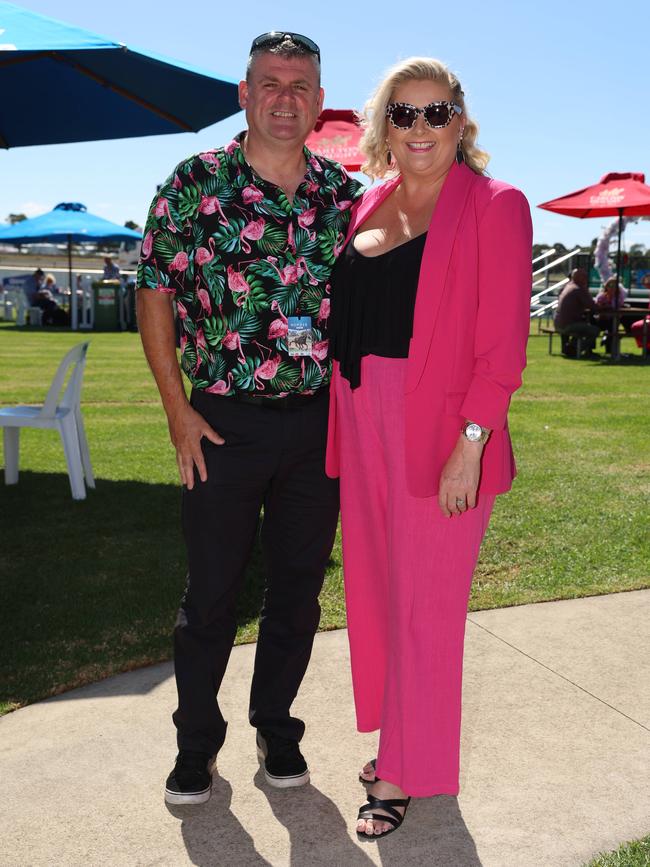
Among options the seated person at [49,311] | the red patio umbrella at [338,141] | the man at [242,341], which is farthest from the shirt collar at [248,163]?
the seated person at [49,311]

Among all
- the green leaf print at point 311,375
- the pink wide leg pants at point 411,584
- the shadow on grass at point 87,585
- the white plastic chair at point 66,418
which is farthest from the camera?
the white plastic chair at point 66,418

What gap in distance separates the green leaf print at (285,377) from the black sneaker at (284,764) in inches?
44.2

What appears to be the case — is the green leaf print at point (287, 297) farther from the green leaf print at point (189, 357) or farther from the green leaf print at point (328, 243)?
the green leaf print at point (189, 357)

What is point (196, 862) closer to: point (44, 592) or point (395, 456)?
point (395, 456)

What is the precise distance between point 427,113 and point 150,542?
3639 mm

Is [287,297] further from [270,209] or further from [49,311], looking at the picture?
[49,311]

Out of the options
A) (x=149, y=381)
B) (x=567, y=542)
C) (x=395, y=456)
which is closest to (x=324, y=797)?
(x=395, y=456)

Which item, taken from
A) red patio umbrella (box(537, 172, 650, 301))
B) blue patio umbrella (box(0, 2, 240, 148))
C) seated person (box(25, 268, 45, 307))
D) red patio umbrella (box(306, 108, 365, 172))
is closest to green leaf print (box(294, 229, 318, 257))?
blue patio umbrella (box(0, 2, 240, 148))

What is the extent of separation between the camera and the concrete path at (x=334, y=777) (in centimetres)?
261

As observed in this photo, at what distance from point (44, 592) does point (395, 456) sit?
267 centimetres

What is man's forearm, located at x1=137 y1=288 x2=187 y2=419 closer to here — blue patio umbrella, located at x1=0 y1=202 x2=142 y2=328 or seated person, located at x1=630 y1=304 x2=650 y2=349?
seated person, located at x1=630 y1=304 x2=650 y2=349

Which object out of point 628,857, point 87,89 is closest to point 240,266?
point 628,857

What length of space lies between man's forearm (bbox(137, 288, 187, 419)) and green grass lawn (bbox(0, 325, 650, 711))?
1440 millimetres

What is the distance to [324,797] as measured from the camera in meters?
2.91
